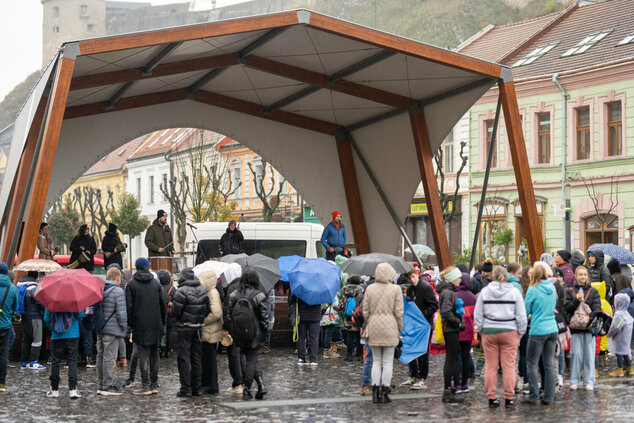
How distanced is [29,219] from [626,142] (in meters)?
26.0

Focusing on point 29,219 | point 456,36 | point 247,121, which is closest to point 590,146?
point 247,121

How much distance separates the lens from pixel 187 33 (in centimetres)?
1975

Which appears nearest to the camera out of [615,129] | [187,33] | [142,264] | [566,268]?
[142,264]

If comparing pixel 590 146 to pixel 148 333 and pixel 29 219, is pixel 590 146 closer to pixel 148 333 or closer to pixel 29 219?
pixel 29 219

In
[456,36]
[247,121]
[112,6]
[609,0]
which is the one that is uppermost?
[112,6]

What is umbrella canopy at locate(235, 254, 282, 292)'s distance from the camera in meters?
17.9

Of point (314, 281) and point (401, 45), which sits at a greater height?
point (401, 45)

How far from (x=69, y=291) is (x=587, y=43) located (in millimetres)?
32458

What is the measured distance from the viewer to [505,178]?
143ft

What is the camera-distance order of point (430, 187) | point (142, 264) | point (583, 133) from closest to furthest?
point (142, 264) < point (430, 187) < point (583, 133)

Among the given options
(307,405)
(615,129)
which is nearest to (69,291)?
(307,405)

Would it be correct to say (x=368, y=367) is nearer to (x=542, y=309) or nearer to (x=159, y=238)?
(x=542, y=309)

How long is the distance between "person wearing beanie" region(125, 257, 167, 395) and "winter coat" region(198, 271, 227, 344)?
71 cm

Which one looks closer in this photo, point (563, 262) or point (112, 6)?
point (563, 262)
